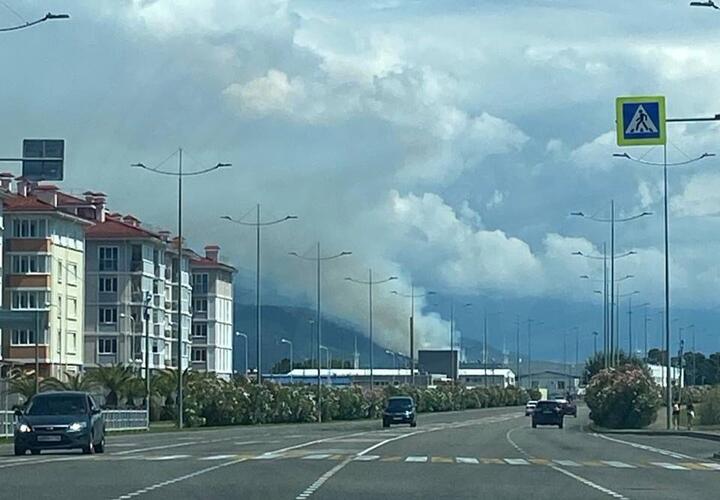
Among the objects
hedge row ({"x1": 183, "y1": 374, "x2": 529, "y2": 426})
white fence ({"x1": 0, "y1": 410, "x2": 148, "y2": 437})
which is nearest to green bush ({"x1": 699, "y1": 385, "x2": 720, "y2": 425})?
hedge row ({"x1": 183, "y1": 374, "x2": 529, "y2": 426})

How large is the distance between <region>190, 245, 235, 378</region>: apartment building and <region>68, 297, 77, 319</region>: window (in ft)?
109

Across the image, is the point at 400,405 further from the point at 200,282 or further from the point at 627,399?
the point at 200,282

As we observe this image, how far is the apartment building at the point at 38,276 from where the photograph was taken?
99.1m

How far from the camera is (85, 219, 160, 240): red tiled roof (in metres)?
118

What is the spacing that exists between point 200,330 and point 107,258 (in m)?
26.3

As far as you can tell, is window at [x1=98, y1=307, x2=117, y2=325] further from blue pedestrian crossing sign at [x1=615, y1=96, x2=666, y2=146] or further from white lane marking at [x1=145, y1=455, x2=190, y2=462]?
blue pedestrian crossing sign at [x1=615, y1=96, x2=666, y2=146]

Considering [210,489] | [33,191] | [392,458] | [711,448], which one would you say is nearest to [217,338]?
[33,191]

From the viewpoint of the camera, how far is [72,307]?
106 meters

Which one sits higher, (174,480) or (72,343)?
(72,343)

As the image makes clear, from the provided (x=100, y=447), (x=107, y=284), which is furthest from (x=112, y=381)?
(x=100, y=447)

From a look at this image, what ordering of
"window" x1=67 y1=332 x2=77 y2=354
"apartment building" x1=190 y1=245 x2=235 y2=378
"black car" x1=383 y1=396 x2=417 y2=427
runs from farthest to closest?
"apartment building" x1=190 y1=245 x2=235 y2=378
"window" x1=67 y1=332 x2=77 y2=354
"black car" x1=383 y1=396 x2=417 y2=427

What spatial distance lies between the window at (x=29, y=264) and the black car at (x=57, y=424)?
210 feet

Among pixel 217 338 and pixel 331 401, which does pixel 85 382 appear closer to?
pixel 331 401

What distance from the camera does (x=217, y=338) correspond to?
5704 inches
